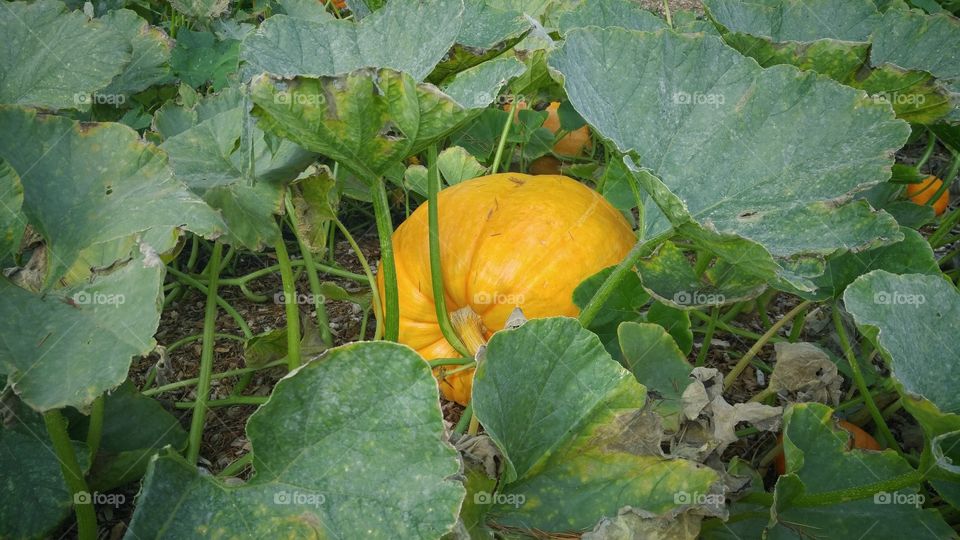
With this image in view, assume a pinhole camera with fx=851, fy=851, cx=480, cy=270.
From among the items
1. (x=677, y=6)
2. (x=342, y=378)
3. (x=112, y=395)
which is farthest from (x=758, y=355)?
(x=677, y=6)

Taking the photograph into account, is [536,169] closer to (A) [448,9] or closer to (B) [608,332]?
(B) [608,332]

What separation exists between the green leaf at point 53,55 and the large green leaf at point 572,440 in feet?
2.64

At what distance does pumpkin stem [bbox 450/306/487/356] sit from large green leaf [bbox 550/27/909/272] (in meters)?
0.38

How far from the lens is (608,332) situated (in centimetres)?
135

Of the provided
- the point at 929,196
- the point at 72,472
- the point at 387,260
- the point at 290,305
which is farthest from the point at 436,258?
the point at 929,196

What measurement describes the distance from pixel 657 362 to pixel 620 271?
0.15 meters

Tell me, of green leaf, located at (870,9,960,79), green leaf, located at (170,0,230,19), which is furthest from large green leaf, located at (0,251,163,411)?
green leaf, located at (870,9,960,79)

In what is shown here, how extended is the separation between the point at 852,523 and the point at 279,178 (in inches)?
34.8

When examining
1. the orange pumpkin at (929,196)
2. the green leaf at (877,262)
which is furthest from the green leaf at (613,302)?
the orange pumpkin at (929,196)

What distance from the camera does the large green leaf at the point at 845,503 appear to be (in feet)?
3.45

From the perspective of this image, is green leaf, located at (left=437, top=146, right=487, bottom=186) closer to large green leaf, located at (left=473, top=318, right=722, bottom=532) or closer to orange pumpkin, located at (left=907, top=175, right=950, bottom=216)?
large green leaf, located at (left=473, top=318, right=722, bottom=532)

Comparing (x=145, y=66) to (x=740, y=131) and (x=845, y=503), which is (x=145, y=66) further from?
(x=845, y=503)

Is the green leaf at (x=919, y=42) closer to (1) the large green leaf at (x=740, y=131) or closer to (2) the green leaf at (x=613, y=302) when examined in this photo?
(1) the large green leaf at (x=740, y=131)

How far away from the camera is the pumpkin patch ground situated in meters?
0.87
